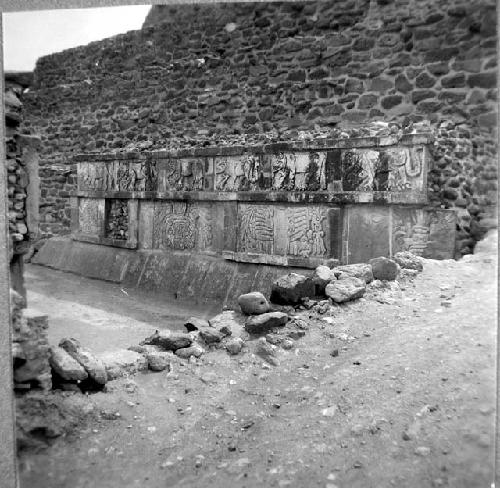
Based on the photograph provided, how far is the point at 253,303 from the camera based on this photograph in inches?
114

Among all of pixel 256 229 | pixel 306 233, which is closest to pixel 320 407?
pixel 306 233

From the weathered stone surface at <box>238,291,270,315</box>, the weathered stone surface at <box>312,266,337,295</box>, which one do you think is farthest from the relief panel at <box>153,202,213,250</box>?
the weathered stone surface at <box>312,266,337,295</box>

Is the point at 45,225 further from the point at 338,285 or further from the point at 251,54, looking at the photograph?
the point at 251,54

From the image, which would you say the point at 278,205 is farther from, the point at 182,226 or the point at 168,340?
the point at 168,340

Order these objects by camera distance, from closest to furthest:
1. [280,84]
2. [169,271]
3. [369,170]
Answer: [169,271]
[369,170]
[280,84]

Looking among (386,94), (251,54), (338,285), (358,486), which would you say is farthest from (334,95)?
(358,486)

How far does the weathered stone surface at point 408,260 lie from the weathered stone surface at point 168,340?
52.4 inches

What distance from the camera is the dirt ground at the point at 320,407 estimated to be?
7.67 ft

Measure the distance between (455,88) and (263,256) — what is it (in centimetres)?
162

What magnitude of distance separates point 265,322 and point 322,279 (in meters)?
0.47

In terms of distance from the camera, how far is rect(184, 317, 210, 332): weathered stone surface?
2.81 m

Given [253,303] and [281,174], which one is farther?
[281,174]

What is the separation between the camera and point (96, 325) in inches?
109

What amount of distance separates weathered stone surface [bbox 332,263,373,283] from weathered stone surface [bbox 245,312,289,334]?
0.47m
